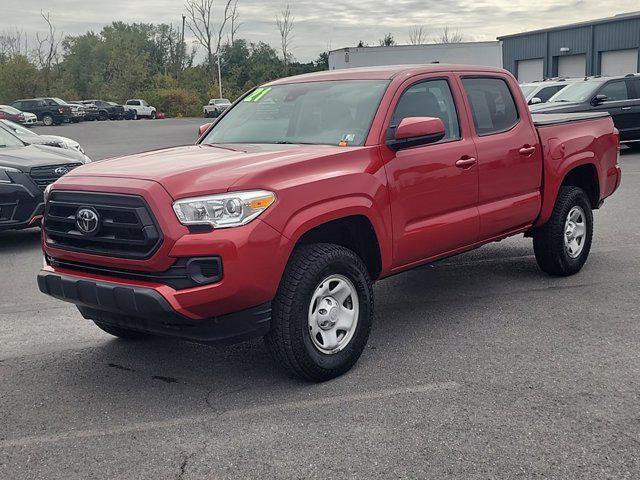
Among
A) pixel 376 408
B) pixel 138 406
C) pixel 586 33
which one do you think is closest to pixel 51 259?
pixel 138 406

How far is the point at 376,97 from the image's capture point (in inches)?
202

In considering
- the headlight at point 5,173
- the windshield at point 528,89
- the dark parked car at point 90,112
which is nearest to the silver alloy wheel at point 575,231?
the headlight at point 5,173

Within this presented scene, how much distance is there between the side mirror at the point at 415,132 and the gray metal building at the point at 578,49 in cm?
3764

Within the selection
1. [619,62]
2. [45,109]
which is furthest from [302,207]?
[45,109]

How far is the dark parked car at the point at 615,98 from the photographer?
1704cm

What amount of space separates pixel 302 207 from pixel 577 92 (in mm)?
14756

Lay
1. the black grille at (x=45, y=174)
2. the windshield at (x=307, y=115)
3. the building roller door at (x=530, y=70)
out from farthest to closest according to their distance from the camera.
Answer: the building roller door at (x=530, y=70), the black grille at (x=45, y=174), the windshield at (x=307, y=115)

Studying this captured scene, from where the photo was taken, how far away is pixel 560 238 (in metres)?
6.53

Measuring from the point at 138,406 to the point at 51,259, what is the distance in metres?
1.09

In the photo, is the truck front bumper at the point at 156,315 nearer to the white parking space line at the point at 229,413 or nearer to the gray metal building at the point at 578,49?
the white parking space line at the point at 229,413

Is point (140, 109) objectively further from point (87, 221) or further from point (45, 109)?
point (87, 221)

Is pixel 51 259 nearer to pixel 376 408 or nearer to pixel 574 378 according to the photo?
pixel 376 408

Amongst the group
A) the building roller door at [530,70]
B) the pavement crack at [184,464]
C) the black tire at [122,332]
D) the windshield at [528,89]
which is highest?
the building roller door at [530,70]

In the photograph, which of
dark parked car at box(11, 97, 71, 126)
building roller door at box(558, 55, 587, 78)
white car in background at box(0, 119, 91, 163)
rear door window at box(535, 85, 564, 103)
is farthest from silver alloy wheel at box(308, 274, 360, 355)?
dark parked car at box(11, 97, 71, 126)
